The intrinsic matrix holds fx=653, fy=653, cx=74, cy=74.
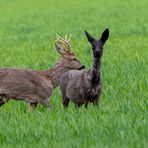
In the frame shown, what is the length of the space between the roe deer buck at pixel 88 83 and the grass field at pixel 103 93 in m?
0.21

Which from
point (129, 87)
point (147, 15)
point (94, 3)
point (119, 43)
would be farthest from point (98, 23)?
point (129, 87)

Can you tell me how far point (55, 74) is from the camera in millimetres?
11273

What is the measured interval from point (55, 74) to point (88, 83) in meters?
1.40

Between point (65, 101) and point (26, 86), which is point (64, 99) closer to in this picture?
point (65, 101)

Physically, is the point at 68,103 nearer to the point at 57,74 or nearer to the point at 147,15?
the point at 57,74

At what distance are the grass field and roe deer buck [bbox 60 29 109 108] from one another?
206mm

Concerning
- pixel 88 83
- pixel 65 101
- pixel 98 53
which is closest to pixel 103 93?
pixel 65 101

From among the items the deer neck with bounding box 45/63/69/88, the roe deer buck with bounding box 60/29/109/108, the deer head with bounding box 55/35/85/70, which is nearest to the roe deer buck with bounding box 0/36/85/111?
the deer neck with bounding box 45/63/69/88

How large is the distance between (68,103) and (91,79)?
1090 millimetres

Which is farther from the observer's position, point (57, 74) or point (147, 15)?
point (147, 15)

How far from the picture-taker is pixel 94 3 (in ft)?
137

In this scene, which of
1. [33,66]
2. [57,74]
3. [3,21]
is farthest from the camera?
[3,21]

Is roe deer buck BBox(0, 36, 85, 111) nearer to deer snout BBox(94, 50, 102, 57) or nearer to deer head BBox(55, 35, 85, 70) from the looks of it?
deer head BBox(55, 35, 85, 70)

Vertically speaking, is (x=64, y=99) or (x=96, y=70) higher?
(x=96, y=70)
